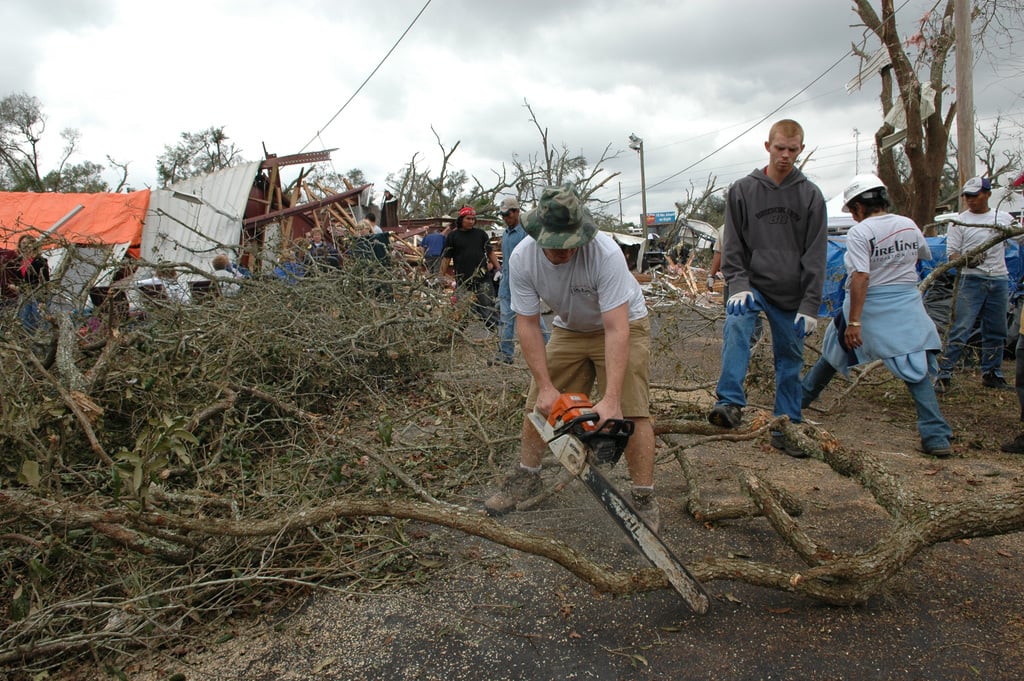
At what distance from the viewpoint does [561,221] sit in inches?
101

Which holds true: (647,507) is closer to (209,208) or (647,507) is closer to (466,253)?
(466,253)

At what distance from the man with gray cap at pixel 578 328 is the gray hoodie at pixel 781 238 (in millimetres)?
1008

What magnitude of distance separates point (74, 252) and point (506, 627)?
370 cm

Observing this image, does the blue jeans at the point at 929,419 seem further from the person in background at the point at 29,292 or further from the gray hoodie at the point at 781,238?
→ the person in background at the point at 29,292

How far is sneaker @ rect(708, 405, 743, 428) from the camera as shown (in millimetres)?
3418

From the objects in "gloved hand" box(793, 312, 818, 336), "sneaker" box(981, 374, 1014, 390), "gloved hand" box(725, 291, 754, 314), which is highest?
"gloved hand" box(725, 291, 754, 314)

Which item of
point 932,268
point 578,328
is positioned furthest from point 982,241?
point 578,328

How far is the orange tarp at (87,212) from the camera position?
11.0 m

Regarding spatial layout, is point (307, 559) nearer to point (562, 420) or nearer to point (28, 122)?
point (562, 420)

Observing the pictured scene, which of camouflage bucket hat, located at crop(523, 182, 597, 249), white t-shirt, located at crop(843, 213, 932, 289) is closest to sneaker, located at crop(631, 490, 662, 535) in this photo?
camouflage bucket hat, located at crop(523, 182, 597, 249)

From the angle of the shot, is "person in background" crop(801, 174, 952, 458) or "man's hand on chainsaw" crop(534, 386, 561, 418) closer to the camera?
"man's hand on chainsaw" crop(534, 386, 561, 418)

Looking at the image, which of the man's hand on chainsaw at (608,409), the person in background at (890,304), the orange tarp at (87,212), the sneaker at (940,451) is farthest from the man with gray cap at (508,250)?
the orange tarp at (87,212)

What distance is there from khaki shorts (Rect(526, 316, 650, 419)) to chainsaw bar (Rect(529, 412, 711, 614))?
539 mm

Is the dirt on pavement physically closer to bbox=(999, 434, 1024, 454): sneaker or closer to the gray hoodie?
the gray hoodie
